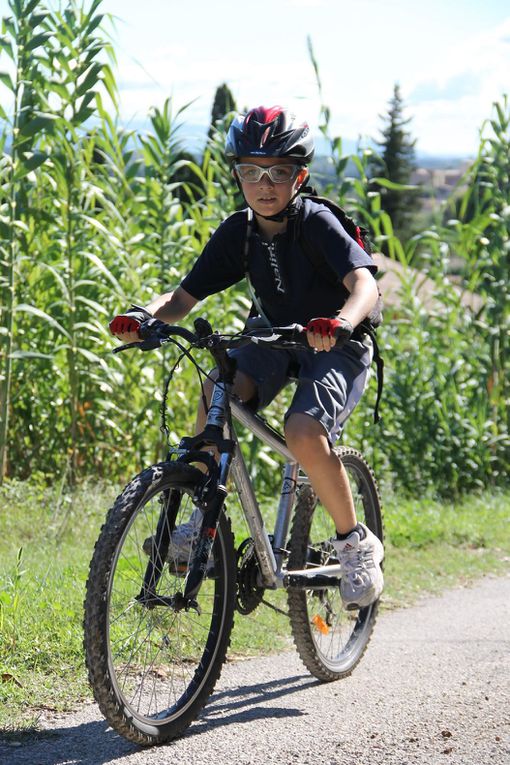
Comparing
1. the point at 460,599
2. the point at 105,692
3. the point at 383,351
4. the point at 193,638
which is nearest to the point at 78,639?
the point at 193,638

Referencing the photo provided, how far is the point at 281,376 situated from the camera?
4566mm

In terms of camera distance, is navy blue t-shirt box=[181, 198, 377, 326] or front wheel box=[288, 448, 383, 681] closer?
navy blue t-shirt box=[181, 198, 377, 326]

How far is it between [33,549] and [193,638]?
2310 mm

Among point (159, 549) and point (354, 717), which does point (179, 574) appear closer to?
point (159, 549)

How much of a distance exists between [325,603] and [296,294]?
137 cm

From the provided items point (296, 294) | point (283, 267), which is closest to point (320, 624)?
point (296, 294)

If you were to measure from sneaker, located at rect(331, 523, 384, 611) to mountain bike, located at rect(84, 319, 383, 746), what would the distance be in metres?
0.17

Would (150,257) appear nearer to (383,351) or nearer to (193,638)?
(383,351)

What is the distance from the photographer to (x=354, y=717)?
4.30 meters

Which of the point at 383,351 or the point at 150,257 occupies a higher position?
the point at 150,257

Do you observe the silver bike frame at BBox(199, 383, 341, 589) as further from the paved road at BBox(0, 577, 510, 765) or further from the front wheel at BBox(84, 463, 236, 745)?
the paved road at BBox(0, 577, 510, 765)

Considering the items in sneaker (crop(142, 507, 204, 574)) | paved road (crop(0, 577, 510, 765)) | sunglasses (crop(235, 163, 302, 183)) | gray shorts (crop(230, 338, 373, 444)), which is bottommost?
paved road (crop(0, 577, 510, 765))

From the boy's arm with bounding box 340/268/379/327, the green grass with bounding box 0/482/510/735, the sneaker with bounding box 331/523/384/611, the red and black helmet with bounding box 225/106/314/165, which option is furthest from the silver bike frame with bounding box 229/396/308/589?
the red and black helmet with bounding box 225/106/314/165

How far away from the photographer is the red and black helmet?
4.33 metres
